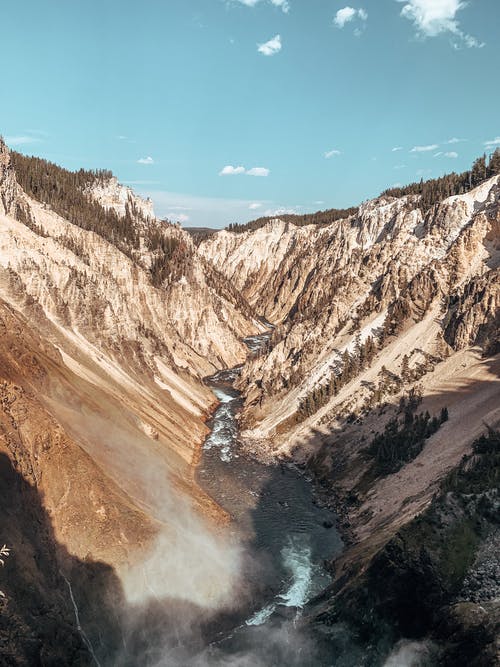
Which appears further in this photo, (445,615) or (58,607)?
(58,607)

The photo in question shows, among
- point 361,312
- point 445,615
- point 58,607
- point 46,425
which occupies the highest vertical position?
point 361,312

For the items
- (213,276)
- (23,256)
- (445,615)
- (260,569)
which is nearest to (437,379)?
(260,569)

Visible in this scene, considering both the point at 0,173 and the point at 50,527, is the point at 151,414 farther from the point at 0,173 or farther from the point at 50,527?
the point at 0,173

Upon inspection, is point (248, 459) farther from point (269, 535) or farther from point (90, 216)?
point (90, 216)

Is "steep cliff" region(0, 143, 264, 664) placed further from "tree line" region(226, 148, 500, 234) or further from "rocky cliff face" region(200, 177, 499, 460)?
"tree line" region(226, 148, 500, 234)

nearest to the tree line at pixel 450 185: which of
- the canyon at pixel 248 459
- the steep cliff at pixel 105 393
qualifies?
the canyon at pixel 248 459

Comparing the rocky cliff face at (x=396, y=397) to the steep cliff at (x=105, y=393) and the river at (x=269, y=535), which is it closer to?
the river at (x=269, y=535)
